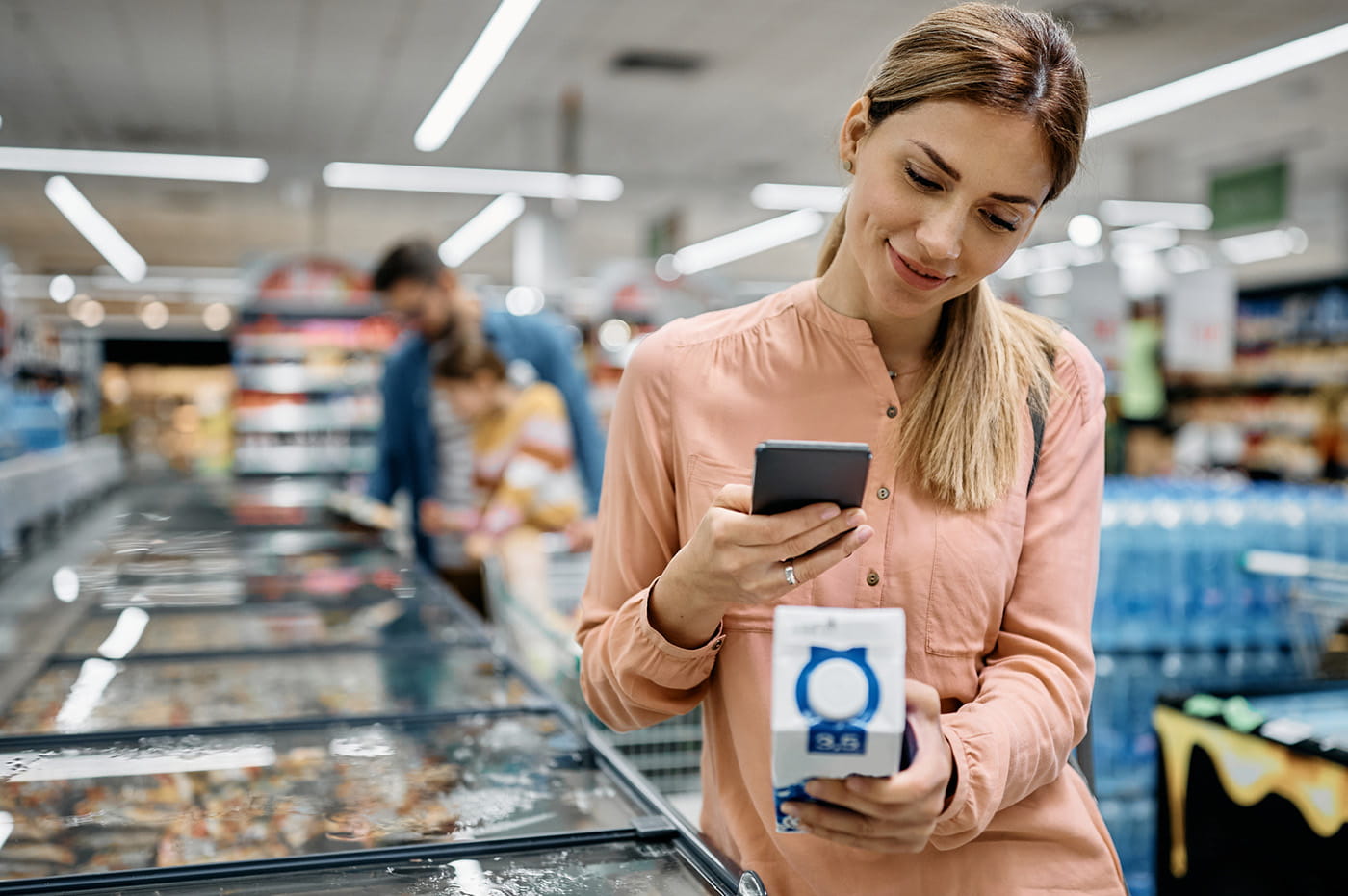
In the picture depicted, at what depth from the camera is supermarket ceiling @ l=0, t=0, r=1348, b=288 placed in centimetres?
736

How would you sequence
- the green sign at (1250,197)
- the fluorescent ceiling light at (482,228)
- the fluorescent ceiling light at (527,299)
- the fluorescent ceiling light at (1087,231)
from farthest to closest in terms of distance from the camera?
the fluorescent ceiling light at (482,228) < the fluorescent ceiling light at (527,299) < the green sign at (1250,197) < the fluorescent ceiling light at (1087,231)

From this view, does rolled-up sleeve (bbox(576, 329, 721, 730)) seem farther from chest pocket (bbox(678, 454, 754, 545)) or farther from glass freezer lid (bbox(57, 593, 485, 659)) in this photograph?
glass freezer lid (bbox(57, 593, 485, 659))

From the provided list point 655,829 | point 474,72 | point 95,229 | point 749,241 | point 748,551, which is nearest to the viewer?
point 748,551

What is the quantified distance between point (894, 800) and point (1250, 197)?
10.9 meters

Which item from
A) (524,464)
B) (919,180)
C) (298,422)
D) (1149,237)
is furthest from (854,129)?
(1149,237)

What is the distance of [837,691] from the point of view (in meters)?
0.83

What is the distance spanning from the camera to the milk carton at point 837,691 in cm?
83

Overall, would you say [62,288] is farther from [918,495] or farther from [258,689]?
[918,495]

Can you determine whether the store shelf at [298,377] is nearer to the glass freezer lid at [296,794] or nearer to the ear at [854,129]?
the glass freezer lid at [296,794]

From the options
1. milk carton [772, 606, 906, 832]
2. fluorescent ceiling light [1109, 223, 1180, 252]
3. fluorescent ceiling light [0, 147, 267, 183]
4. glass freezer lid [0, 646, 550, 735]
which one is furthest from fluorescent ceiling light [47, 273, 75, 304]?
milk carton [772, 606, 906, 832]

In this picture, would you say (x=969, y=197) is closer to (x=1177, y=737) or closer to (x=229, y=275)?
(x=1177, y=737)

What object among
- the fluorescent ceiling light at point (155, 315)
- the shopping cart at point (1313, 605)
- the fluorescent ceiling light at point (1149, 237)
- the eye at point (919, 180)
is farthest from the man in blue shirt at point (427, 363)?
the fluorescent ceiling light at point (155, 315)

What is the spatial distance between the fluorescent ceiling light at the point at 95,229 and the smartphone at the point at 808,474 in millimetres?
11875

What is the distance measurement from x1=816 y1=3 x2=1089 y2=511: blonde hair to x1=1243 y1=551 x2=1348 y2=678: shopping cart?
8.37 ft
